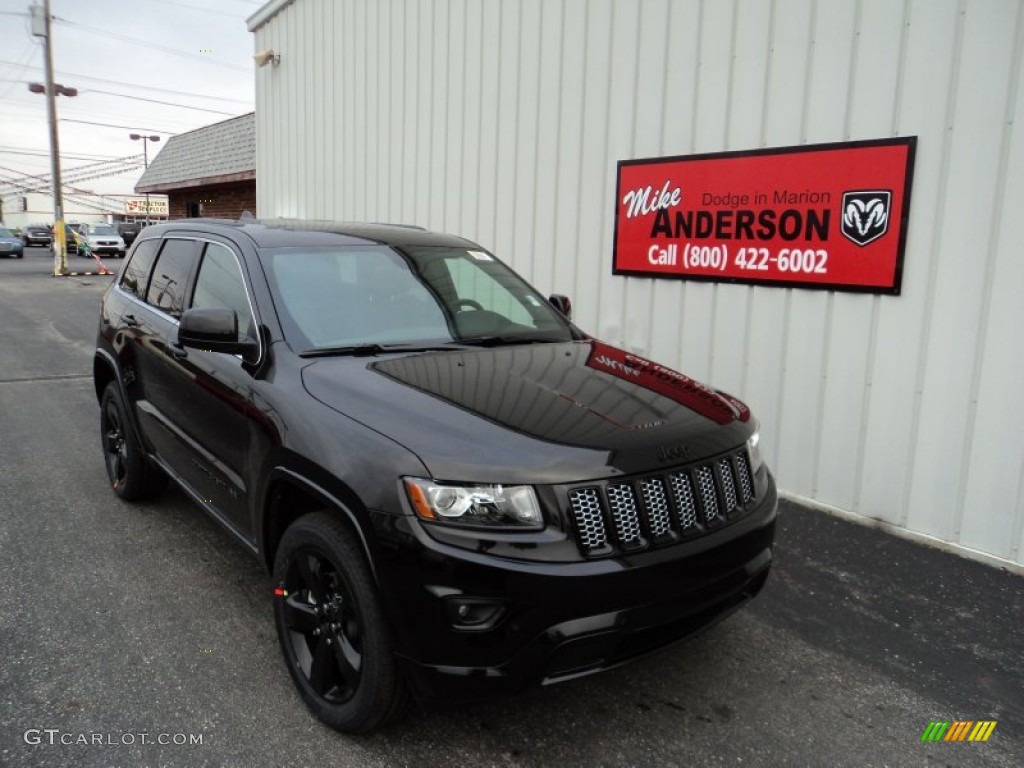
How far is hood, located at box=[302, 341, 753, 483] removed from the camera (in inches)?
92.3

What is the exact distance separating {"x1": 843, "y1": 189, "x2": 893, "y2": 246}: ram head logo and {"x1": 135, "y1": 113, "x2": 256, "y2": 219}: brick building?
1439 centimetres

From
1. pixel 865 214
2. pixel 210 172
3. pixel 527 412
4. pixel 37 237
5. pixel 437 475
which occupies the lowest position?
pixel 437 475

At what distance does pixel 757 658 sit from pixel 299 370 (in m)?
2.24

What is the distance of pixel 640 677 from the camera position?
3.03m

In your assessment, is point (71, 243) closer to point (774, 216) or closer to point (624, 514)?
point (774, 216)

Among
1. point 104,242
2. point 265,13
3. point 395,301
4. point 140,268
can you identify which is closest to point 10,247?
point 104,242

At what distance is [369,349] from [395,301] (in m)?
0.45

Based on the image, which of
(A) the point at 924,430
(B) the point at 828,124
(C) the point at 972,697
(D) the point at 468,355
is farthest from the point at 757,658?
(B) the point at 828,124

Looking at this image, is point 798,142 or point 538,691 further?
point 798,142

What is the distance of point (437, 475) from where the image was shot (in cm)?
229

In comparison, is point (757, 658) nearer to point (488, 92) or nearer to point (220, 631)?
point (220, 631)

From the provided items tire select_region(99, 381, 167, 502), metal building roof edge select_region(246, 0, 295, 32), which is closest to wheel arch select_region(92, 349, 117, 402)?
tire select_region(99, 381, 167, 502)

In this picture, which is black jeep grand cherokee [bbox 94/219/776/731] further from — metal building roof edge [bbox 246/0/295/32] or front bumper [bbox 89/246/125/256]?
front bumper [bbox 89/246/125/256]

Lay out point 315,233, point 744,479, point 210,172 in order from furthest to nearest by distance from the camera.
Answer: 1. point 210,172
2. point 315,233
3. point 744,479
